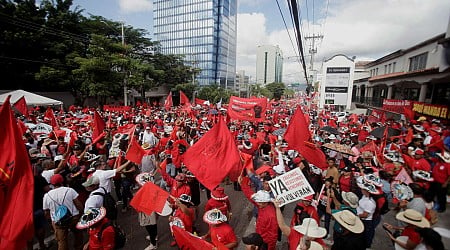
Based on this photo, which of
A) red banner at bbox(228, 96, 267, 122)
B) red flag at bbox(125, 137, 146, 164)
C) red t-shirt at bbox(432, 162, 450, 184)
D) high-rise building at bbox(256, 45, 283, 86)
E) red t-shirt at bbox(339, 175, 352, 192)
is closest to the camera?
red t-shirt at bbox(339, 175, 352, 192)

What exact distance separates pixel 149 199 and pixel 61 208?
1.25 metres

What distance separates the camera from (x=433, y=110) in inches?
502

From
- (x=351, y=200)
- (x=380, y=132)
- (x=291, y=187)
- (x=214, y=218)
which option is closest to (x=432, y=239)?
(x=351, y=200)

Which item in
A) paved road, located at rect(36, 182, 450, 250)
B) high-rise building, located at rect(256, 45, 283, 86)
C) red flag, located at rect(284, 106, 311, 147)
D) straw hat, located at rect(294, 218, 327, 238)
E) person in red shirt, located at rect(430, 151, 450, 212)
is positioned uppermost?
high-rise building, located at rect(256, 45, 283, 86)

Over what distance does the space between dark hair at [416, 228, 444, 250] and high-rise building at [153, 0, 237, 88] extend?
226 ft

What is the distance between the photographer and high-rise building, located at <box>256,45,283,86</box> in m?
124

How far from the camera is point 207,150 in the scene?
14.8 feet

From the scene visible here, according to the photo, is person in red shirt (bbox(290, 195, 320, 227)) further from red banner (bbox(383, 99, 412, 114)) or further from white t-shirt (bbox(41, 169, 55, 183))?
red banner (bbox(383, 99, 412, 114))

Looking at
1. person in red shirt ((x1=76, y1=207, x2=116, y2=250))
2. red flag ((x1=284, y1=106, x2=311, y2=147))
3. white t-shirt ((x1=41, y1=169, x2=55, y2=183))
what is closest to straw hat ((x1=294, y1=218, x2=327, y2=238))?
person in red shirt ((x1=76, y1=207, x2=116, y2=250))

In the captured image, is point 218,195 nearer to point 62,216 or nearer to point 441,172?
point 62,216

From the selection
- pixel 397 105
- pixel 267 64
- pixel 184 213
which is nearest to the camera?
pixel 184 213

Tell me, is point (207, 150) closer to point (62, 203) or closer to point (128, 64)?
point (62, 203)

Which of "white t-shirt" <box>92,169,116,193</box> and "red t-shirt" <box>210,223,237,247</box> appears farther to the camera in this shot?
"white t-shirt" <box>92,169,116,193</box>

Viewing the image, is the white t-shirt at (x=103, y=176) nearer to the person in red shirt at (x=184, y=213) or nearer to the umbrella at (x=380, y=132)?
the person in red shirt at (x=184, y=213)
